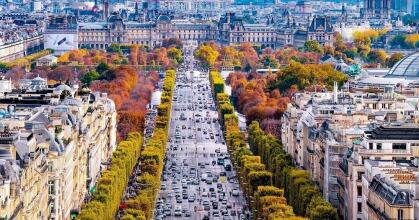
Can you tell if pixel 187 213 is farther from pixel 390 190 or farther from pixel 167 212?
pixel 390 190

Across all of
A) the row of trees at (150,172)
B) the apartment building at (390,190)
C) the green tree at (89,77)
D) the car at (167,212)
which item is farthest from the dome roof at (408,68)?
the green tree at (89,77)

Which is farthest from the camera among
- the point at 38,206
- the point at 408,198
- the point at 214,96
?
the point at 214,96

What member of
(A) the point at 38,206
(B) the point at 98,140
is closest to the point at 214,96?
(B) the point at 98,140

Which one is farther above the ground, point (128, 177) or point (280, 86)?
point (280, 86)

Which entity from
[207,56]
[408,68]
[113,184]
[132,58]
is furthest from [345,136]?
[132,58]

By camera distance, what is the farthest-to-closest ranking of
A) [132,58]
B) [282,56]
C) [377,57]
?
1. [132,58]
2. [282,56]
3. [377,57]

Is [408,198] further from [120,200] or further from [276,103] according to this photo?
[276,103]

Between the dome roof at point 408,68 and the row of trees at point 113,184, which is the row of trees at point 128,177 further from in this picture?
the dome roof at point 408,68
